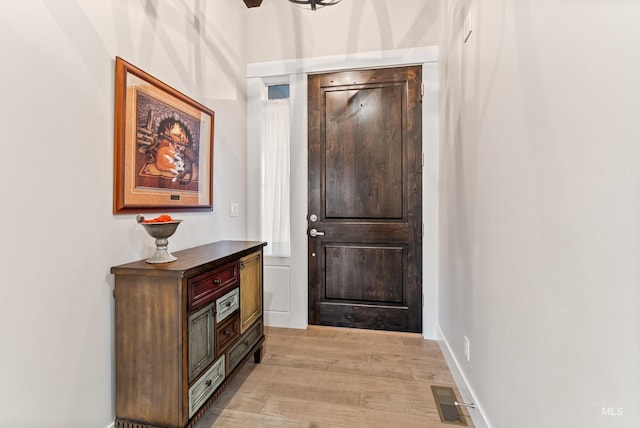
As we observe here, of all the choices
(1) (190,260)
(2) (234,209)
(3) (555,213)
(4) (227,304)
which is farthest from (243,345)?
(3) (555,213)

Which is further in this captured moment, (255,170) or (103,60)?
(255,170)

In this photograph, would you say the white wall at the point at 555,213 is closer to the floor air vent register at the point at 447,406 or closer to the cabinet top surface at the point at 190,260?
the floor air vent register at the point at 447,406

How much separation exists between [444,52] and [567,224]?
6.90ft

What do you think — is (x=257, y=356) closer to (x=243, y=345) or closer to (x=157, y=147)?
(x=243, y=345)

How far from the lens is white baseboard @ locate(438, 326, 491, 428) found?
151cm

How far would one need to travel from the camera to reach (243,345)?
1968 mm

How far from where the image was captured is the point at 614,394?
69 cm

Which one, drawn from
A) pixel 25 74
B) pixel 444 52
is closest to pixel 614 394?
pixel 25 74

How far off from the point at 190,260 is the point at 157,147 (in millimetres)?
711

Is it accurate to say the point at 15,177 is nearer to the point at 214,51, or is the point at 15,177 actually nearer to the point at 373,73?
the point at 214,51

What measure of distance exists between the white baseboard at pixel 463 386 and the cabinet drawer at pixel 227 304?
147 centimetres

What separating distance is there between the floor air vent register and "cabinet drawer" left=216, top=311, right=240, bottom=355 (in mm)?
1292

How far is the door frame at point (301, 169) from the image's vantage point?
267cm

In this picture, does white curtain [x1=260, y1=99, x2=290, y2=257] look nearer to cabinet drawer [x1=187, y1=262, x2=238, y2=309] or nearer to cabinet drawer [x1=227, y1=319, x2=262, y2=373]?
A: cabinet drawer [x1=227, y1=319, x2=262, y2=373]
